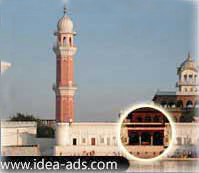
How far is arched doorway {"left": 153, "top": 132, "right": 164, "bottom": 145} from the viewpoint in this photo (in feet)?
24.6

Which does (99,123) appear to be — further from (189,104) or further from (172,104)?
(189,104)

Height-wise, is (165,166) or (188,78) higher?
(188,78)

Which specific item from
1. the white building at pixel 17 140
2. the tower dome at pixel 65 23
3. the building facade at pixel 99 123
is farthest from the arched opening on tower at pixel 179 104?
the white building at pixel 17 140

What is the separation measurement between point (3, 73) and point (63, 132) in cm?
92

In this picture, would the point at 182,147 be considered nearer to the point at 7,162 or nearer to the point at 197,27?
the point at 197,27

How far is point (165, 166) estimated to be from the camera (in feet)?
24.4

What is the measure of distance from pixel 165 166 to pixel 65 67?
116cm

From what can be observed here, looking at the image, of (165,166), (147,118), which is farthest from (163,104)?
(165,166)

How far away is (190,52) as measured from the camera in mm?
7473

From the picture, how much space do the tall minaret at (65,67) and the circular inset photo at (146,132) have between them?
524mm

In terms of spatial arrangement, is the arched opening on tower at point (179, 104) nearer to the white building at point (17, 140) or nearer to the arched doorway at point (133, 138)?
the arched doorway at point (133, 138)

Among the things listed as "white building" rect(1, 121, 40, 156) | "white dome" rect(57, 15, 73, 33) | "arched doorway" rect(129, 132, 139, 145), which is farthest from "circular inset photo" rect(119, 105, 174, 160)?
"white dome" rect(57, 15, 73, 33)

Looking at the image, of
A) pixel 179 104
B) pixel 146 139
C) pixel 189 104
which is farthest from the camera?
pixel 179 104

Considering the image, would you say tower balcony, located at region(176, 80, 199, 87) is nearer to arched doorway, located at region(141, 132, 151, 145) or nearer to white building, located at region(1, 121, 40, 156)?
arched doorway, located at region(141, 132, 151, 145)
